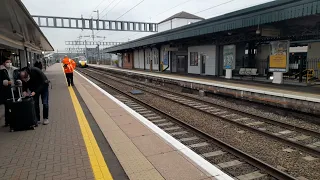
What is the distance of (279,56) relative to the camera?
14805mm

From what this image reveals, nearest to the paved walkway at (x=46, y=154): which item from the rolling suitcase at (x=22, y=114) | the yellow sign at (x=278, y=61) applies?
the rolling suitcase at (x=22, y=114)

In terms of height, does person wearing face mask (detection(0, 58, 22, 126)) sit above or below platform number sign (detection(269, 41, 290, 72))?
below

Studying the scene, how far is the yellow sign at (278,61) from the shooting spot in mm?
14562

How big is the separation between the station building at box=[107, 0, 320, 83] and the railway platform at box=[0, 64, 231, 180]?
400 inches

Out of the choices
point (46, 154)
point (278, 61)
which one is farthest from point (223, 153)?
point (278, 61)

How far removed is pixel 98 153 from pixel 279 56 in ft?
45.6

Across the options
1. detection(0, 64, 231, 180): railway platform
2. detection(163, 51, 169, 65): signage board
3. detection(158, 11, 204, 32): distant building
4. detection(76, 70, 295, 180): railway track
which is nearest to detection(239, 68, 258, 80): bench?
detection(76, 70, 295, 180): railway track

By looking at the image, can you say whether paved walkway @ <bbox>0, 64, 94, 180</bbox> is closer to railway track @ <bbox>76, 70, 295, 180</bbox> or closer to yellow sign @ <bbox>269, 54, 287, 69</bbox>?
railway track @ <bbox>76, 70, 295, 180</bbox>

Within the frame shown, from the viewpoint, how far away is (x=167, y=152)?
14.2 ft

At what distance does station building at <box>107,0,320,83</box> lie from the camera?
44.6ft

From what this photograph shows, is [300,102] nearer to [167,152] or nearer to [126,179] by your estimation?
[167,152]

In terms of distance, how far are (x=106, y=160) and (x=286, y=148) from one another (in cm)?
422

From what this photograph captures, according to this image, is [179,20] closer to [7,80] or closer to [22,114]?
[7,80]

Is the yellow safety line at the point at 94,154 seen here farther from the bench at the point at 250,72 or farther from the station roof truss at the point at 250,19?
the bench at the point at 250,72
